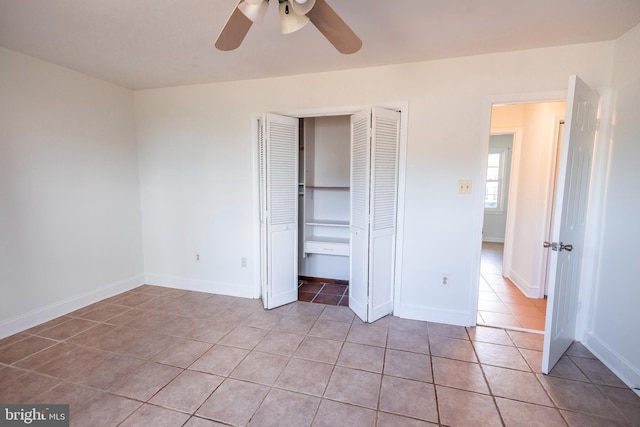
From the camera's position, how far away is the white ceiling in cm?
182

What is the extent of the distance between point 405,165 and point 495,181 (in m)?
5.11

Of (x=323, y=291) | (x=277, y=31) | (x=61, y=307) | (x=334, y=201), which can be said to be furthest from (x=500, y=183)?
(x=61, y=307)

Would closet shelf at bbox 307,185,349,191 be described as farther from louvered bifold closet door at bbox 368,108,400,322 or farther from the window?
the window

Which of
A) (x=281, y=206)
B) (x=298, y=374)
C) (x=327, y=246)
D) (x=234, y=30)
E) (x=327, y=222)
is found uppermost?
(x=234, y=30)

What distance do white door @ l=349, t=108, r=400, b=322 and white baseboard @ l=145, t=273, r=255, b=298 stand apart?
4.48 ft

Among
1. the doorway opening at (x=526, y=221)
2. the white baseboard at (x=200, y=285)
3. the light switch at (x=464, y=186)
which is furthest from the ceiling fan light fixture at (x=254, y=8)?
the white baseboard at (x=200, y=285)

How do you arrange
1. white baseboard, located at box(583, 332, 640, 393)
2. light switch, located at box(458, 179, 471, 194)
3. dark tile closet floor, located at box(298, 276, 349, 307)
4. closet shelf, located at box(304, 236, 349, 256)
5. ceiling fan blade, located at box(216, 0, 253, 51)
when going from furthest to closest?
1. closet shelf, located at box(304, 236, 349, 256)
2. dark tile closet floor, located at box(298, 276, 349, 307)
3. light switch, located at box(458, 179, 471, 194)
4. white baseboard, located at box(583, 332, 640, 393)
5. ceiling fan blade, located at box(216, 0, 253, 51)

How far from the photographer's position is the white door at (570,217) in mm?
1895

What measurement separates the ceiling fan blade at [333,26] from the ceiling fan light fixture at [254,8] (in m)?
0.22

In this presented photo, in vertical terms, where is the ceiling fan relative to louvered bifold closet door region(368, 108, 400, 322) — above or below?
above

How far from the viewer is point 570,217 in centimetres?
208

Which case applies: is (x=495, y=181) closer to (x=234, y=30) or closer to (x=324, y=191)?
(x=324, y=191)

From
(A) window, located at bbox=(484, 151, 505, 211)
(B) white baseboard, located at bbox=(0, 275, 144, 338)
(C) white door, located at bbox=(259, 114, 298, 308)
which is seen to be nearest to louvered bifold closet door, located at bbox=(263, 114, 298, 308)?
(C) white door, located at bbox=(259, 114, 298, 308)

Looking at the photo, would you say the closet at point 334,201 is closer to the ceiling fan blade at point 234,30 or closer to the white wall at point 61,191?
the ceiling fan blade at point 234,30
